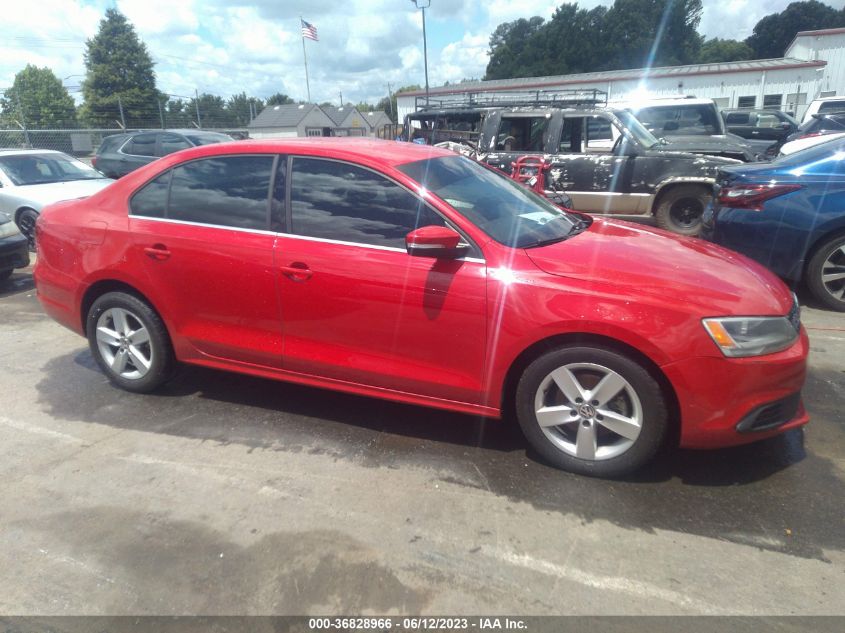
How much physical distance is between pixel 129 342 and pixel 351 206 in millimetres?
1862

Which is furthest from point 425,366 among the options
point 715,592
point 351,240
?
point 715,592

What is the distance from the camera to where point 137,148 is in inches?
537

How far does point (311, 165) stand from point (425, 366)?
1346 mm

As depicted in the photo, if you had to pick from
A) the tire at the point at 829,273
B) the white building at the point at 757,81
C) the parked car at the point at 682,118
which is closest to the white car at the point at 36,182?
the tire at the point at 829,273

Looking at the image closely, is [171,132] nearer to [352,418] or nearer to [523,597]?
[352,418]

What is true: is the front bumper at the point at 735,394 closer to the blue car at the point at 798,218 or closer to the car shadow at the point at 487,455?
the car shadow at the point at 487,455

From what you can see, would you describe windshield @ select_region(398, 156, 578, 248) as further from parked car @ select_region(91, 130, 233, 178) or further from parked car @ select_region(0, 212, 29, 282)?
parked car @ select_region(91, 130, 233, 178)

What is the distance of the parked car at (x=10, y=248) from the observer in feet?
22.2

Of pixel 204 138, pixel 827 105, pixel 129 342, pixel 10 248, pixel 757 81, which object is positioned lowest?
pixel 10 248

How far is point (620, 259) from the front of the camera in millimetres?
3072

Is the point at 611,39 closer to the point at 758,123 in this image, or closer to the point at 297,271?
the point at 758,123

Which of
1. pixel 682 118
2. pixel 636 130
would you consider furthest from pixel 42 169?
pixel 682 118

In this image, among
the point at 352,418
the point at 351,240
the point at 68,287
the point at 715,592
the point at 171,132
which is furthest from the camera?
the point at 171,132

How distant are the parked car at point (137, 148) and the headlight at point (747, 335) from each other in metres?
13.0
